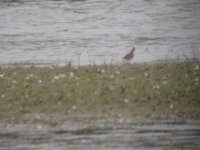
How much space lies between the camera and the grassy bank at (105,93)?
10344mm

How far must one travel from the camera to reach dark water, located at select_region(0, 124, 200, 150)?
332 inches

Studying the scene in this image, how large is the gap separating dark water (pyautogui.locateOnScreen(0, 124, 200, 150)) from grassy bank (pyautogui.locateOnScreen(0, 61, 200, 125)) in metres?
0.74

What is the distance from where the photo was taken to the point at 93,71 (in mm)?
12891

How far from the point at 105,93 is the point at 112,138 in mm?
2291

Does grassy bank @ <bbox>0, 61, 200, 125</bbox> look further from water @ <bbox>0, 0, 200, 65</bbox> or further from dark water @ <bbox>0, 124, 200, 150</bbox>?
water @ <bbox>0, 0, 200, 65</bbox>

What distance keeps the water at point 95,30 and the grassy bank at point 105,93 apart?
2.81 m

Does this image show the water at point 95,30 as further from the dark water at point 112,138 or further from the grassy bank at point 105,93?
the dark water at point 112,138

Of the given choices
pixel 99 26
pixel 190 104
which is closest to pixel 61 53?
pixel 99 26

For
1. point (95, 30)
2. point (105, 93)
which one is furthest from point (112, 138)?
point (95, 30)

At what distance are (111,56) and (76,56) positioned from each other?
2.88 feet

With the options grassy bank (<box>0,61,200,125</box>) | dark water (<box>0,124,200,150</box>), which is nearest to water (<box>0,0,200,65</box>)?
grassy bank (<box>0,61,200,125</box>)

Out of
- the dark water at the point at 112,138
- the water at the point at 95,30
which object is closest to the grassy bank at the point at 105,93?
the dark water at the point at 112,138

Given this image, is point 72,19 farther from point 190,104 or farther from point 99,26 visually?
point 190,104

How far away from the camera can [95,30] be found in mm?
21969
